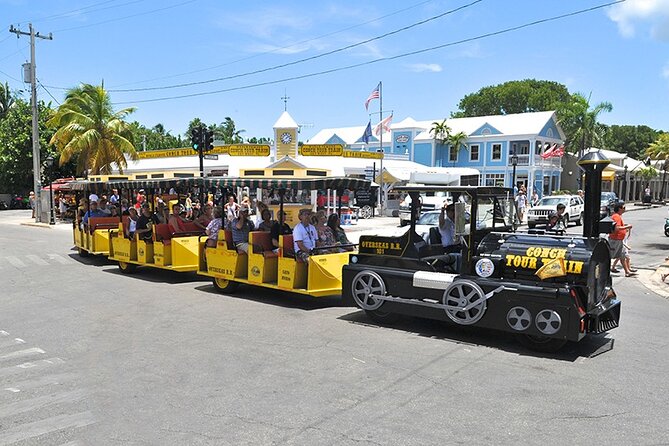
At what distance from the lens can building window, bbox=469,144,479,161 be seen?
4734cm

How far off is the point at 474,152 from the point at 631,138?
172ft

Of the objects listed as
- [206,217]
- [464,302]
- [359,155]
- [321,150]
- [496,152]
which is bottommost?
[464,302]

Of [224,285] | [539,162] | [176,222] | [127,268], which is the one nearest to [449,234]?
[224,285]

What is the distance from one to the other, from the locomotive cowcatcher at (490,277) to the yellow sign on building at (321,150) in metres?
26.4

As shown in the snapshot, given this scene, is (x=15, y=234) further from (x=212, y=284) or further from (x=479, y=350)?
(x=479, y=350)

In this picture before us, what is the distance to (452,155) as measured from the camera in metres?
48.1

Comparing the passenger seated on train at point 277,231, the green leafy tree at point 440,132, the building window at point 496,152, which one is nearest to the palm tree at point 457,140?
the green leafy tree at point 440,132

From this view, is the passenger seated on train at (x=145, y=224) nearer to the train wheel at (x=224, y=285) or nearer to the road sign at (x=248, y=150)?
the train wheel at (x=224, y=285)

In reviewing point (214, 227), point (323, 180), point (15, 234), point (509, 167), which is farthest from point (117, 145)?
point (509, 167)

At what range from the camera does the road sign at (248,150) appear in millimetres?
35688

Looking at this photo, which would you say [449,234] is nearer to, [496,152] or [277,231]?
[277,231]

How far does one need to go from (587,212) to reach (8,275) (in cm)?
1231

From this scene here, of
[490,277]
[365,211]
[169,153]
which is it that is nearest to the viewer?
[490,277]

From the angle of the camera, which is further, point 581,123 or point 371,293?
point 581,123
